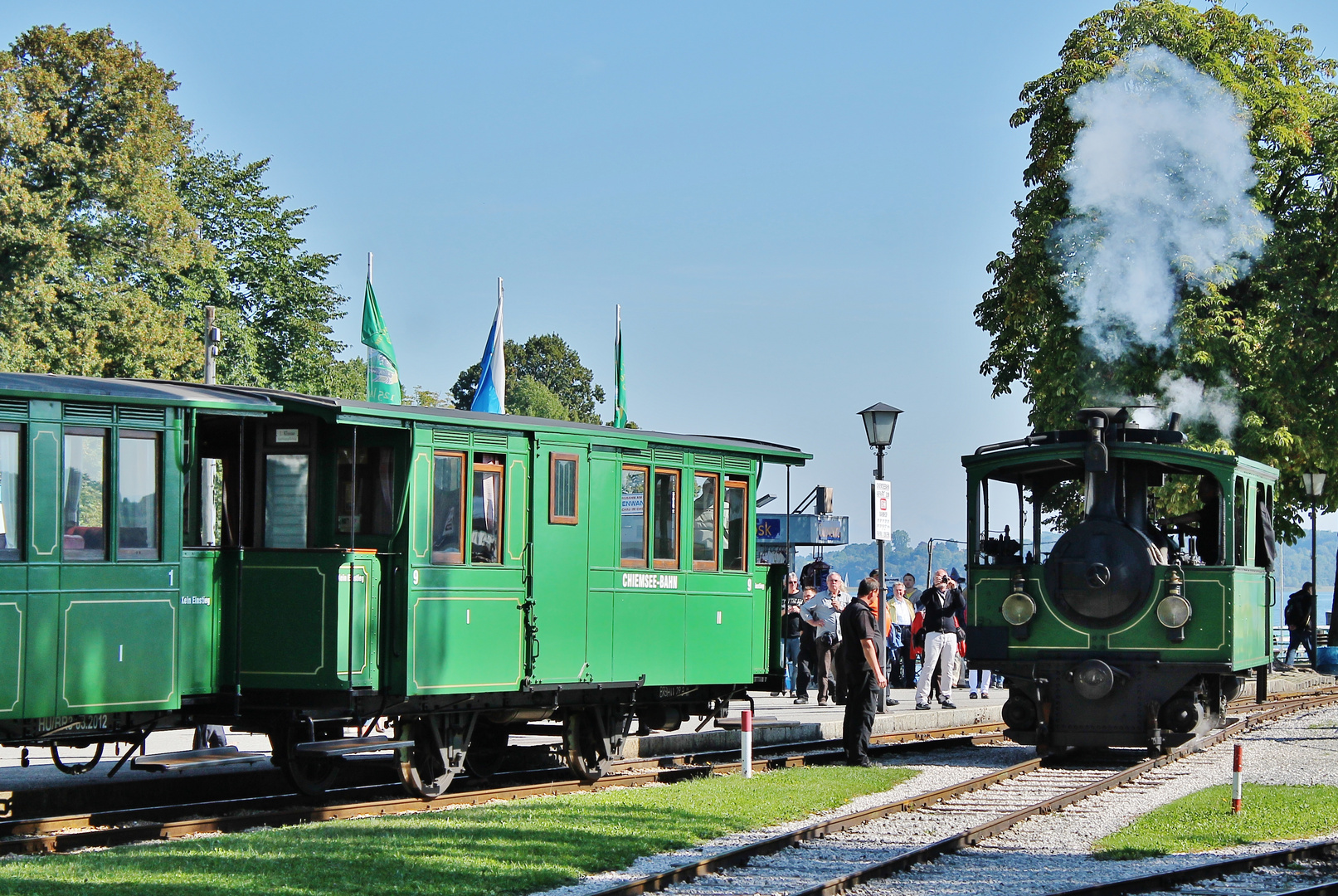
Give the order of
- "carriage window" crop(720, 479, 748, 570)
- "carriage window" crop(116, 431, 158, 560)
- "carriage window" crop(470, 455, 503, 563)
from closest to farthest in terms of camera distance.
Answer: "carriage window" crop(116, 431, 158, 560)
"carriage window" crop(470, 455, 503, 563)
"carriage window" crop(720, 479, 748, 570)

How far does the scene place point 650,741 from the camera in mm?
18234

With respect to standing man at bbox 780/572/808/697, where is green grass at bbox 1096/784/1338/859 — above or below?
below

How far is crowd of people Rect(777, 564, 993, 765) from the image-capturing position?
1666cm

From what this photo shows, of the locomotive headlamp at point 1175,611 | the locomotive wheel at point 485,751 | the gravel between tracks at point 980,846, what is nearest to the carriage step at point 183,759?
the locomotive wheel at point 485,751

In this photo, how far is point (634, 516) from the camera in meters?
15.6

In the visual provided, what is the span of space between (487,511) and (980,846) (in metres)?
4.91

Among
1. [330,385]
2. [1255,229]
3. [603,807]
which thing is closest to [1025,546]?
[603,807]

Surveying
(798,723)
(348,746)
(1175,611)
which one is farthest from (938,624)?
(348,746)

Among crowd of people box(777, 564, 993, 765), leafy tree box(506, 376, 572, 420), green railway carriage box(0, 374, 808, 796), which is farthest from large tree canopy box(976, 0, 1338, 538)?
leafy tree box(506, 376, 572, 420)

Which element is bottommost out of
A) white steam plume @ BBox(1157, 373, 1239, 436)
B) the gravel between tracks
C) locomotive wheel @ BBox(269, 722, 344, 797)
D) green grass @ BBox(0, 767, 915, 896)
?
the gravel between tracks

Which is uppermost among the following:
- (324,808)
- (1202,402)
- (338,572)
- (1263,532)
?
(1202,402)

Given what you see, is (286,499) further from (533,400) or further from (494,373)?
(533,400)

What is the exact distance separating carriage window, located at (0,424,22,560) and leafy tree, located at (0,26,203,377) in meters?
25.6

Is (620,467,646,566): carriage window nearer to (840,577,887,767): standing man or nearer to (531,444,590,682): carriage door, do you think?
(531,444,590,682): carriage door
